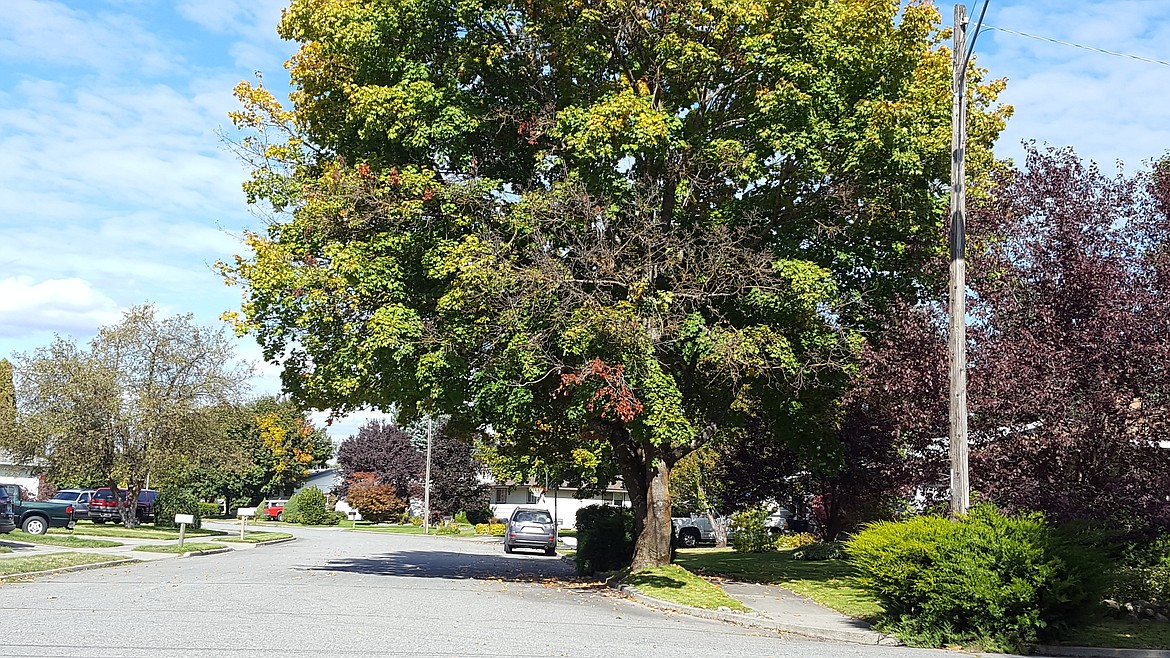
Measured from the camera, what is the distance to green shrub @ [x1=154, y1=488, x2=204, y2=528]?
47094mm

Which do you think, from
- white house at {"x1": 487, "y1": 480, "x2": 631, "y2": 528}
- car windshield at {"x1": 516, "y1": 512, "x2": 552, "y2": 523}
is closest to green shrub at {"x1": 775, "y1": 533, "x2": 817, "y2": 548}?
car windshield at {"x1": 516, "y1": 512, "x2": 552, "y2": 523}

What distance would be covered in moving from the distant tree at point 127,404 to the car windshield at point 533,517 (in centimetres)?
1237

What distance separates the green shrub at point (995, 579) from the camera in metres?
12.5

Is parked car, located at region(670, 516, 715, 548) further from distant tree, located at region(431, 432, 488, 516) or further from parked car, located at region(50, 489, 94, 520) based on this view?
parked car, located at region(50, 489, 94, 520)

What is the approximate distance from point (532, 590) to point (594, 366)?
5.53 metres

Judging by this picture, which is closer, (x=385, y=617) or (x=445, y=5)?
(x=385, y=617)

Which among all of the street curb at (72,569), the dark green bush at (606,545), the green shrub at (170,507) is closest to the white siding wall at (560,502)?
the green shrub at (170,507)

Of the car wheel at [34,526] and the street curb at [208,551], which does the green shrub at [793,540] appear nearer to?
the street curb at [208,551]

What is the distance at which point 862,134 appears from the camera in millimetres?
17906

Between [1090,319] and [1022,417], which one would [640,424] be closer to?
[1022,417]

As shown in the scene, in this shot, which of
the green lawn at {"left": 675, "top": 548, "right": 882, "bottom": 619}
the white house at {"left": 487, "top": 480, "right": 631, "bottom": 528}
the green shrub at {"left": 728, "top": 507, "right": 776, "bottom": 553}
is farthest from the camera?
the white house at {"left": 487, "top": 480, "right": 631, "bottom": 528}

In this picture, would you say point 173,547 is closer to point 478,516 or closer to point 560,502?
point 478,516

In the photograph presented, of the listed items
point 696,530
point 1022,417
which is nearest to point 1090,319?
point 1022,417

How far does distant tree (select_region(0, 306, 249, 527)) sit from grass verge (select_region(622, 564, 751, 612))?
2449cm
